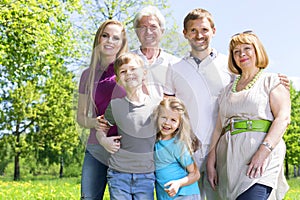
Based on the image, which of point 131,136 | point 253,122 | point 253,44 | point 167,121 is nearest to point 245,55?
point 253,44

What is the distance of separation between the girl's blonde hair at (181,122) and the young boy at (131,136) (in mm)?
57

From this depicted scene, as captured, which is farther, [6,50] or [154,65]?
[6,50]

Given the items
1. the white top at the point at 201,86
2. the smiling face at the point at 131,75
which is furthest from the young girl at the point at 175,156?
the smiling face at the point at 131,75

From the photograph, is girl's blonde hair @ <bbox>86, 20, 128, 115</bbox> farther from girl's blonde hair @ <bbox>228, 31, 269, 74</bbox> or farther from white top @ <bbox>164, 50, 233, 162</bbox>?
girl's blonde hair @ <bbox>228, 31, 269, 74</bbox>

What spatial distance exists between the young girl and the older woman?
1.15 ft

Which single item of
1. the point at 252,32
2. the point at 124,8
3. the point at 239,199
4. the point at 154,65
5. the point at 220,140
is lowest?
the point at 239,199

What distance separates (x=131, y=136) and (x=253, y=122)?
3.09 feet

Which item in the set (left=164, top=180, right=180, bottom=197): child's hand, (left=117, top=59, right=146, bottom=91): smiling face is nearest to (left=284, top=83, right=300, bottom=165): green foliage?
(left=164, top=180, right=180, bottom=197): child's hand

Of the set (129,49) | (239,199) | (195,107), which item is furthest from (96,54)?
(239,199)

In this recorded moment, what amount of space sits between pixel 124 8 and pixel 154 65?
11475 millimetres

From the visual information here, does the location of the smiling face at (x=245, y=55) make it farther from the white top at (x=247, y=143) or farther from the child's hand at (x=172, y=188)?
the child's hand at (x=172, y=188)

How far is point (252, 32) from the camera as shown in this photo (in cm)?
385

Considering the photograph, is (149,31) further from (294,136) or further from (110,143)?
(294,136)

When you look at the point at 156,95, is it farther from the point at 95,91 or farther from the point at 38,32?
the point at 38,32
